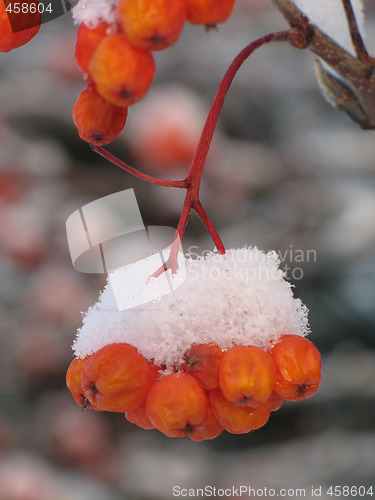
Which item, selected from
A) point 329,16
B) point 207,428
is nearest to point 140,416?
point 207,428

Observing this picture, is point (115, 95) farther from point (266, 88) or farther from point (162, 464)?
point (162, 464)

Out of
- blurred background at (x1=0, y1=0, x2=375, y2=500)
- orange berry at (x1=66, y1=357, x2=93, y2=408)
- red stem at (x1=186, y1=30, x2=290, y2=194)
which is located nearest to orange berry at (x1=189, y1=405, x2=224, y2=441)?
orange berry at (x1=66, y1=357, x2=93, y2=408)

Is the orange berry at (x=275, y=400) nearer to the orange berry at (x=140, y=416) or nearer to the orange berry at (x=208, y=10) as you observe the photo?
the orange berry at (x=140, y=416)

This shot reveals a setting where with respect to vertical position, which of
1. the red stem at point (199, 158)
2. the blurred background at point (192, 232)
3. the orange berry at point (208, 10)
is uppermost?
the orange berry at point (208, 10)

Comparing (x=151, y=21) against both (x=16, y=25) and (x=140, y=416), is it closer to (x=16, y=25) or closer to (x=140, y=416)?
(x=16, y=25)

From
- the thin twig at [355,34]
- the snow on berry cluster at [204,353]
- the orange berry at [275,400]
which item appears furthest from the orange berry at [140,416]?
the thin twig at [355,34]

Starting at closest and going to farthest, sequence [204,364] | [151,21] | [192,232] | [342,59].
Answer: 1. [151,21]
2. [204,364]
3. [342,59]
4. [192,232]
